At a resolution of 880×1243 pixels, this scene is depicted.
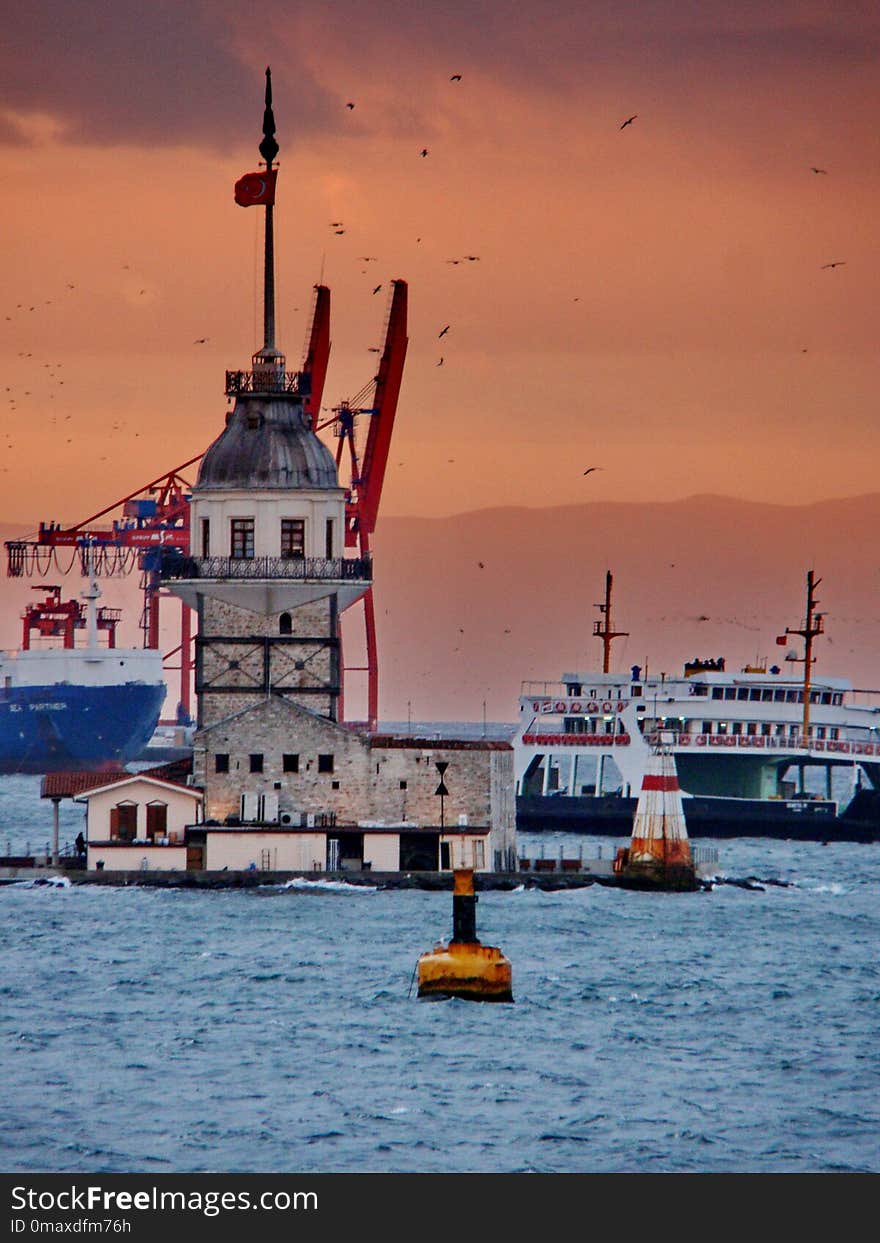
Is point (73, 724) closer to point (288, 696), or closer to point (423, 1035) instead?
point (288, 696)

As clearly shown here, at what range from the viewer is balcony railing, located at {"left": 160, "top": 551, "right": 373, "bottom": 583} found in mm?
77438

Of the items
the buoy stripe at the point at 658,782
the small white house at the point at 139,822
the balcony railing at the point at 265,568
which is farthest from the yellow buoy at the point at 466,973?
the balcony railing at the point at 265,568

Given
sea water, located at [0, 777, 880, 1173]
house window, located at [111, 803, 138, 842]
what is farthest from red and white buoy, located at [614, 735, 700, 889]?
house window, located at [111, 803, 138, 842]

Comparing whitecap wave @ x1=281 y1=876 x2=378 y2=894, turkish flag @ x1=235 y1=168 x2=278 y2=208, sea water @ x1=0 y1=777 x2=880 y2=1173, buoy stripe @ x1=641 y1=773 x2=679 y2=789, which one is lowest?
sea water @ x1=0 y1=777 x2=880 y2=1173

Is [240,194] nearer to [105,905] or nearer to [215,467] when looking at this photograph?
[215,467]

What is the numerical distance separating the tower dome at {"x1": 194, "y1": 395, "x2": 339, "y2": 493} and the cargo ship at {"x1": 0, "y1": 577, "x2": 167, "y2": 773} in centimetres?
7595

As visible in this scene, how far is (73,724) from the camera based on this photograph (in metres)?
158

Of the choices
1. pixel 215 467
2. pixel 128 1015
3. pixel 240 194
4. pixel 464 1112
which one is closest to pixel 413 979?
pixel 128 1015

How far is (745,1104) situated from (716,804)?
62.1 meters

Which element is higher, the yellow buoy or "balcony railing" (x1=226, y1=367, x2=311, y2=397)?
"balcony railing" (x1=226, y1=367, x2=311, y2=397)

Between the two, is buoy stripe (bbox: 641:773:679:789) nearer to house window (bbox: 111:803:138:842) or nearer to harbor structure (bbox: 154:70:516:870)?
harbor structure (bbox: 154:70:516:870)

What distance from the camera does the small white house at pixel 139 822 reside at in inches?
2904

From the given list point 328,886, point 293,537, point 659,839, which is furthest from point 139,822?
point 659,839

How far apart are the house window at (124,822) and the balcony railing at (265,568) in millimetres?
7362
